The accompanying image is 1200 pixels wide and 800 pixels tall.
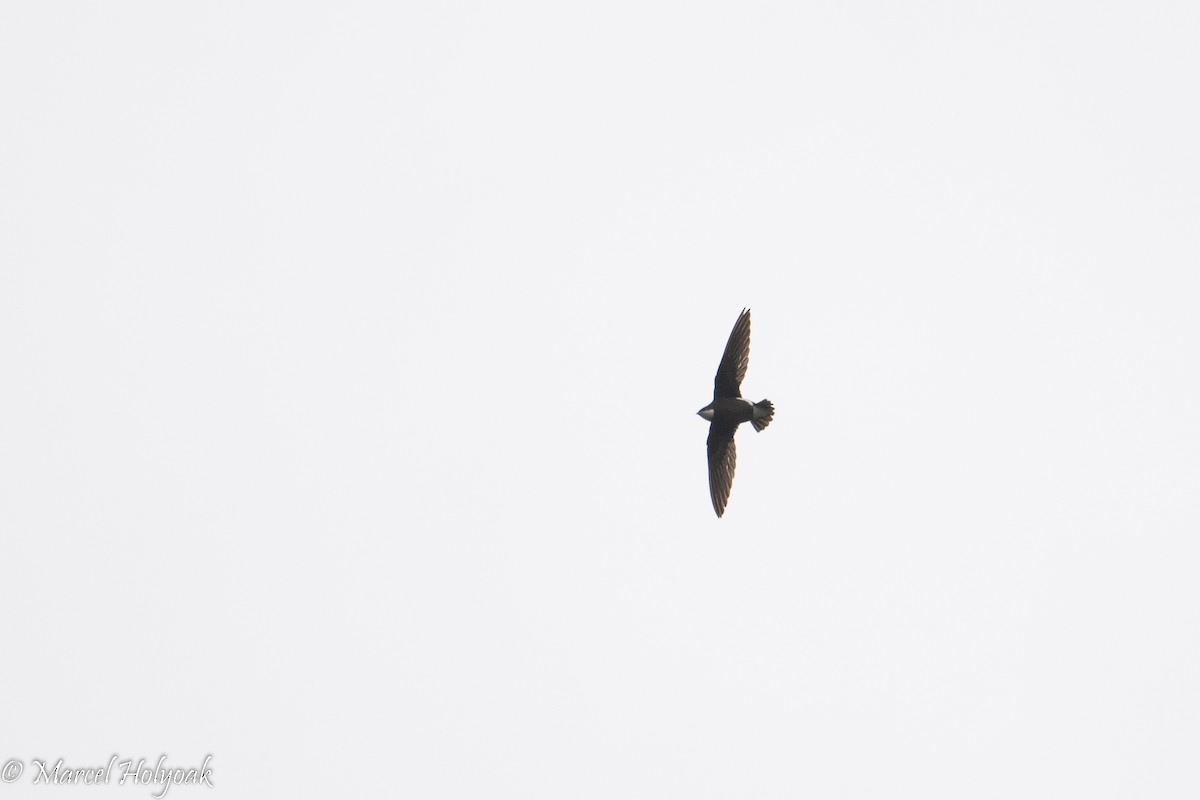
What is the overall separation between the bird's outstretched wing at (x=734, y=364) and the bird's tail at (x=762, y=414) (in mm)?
615

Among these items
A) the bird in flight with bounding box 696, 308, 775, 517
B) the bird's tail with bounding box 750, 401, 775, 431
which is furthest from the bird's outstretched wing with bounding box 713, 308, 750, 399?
the bird's tail with bounding box 750, 401, 775, 431

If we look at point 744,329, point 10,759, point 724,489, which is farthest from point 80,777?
point 744,329

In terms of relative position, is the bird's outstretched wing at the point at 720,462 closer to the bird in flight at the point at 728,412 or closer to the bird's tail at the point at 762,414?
the bird in flight at the point at 728,412

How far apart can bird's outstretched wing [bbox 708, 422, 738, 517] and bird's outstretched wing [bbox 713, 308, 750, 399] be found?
732 mm

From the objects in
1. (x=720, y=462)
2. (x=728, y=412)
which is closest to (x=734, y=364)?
(x=728, y=412)

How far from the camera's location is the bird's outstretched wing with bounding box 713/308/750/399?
22266mm

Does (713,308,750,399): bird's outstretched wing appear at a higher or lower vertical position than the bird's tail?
higher

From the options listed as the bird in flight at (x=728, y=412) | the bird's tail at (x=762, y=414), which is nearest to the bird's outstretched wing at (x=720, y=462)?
the bird in flight at (x=728, y=412)

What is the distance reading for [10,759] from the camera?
84.5ft

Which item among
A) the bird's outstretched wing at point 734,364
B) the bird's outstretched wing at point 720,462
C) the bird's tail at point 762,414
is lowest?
the bird's outstretched wing at point 720,462

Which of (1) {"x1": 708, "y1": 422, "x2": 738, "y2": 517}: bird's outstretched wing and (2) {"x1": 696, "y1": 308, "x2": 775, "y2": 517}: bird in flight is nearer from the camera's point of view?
(2) {"x1": 696, "y1": 308, "x2": 775, "y2": 517}: bird in flight

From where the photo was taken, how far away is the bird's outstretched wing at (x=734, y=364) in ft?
73.0

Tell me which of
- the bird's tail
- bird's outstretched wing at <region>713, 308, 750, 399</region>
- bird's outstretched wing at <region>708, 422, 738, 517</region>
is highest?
bird's outstretched wing at <region>713, 308, 750, 399</region>

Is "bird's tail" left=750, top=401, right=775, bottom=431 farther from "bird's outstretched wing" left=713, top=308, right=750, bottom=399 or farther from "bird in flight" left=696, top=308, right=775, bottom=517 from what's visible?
"bird's outstretched wing" left=713, top=308, right=750, bottom=399
